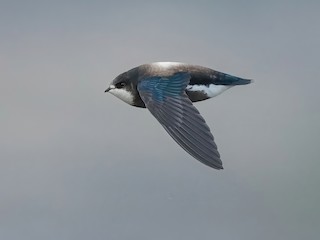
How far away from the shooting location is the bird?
4.32m

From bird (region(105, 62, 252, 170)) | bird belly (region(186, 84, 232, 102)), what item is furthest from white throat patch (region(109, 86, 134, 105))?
bird belly (region(186, 84, 232, 102))

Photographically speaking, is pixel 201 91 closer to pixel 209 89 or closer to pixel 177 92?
pixel 209 89

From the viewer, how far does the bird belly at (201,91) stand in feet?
15.5

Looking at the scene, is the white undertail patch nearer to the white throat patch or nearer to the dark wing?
the dark wing

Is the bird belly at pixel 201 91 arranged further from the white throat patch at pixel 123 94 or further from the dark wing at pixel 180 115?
the white throat patch at pixel 123 94

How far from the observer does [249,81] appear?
4.84m

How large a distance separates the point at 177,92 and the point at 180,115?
0.56ft

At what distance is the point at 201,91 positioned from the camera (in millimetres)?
4730

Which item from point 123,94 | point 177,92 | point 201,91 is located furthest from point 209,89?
point 123,94

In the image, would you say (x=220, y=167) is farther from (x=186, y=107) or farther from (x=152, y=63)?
(x=152, y=63)

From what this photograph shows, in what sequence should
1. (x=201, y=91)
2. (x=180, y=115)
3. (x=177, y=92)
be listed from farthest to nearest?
(x=201, y=91) → (x=177, y=92) → (x=180, y=115)

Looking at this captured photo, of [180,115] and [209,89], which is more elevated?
[209,89]

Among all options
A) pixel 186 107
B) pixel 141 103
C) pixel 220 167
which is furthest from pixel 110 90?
pixel 220 167

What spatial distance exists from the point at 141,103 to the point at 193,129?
47cm
